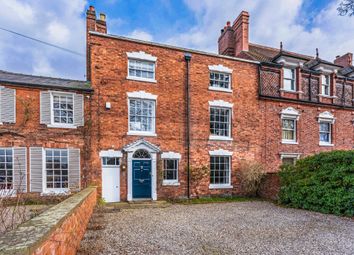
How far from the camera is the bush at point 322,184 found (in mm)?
9797

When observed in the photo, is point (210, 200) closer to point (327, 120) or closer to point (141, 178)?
point (141, 178)

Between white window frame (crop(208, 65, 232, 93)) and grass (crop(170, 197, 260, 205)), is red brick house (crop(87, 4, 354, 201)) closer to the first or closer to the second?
white window frame (crop(208, 65, 232, 93))

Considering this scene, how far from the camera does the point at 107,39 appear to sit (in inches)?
510

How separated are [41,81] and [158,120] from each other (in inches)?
257

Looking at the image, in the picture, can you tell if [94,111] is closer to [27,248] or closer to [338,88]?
[27,248]

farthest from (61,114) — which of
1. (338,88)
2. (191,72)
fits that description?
(338,88)

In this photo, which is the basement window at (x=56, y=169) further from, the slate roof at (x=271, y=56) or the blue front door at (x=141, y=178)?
the slate roof at (x=271, y=56)

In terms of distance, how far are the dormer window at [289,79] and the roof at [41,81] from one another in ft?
43.8

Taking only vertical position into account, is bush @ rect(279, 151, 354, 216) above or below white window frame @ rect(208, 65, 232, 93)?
below

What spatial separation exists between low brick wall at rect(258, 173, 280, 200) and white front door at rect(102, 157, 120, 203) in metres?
8.73

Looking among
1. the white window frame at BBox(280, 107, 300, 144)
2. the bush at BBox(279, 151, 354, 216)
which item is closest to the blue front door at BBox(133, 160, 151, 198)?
the bush at BBox(279, 151, 354, 216)

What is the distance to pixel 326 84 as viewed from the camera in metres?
18.5

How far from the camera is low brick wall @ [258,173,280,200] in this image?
13.5m

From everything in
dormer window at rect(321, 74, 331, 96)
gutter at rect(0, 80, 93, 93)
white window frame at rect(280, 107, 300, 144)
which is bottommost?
white window frame at rect(280, 107, 300, 144)
